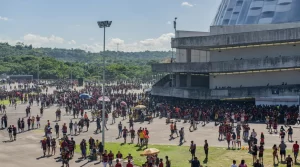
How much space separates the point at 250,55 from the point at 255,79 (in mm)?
3362

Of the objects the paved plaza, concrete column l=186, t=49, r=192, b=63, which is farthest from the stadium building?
the paved plaza

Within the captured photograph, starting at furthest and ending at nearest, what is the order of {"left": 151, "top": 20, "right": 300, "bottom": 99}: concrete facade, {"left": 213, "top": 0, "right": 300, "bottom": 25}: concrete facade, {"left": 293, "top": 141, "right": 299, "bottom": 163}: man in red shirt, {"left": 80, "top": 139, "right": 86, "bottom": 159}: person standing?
{"left": 213, "top": 0, "right": 300, "bottom": 25}: concrete facade < {"left": 151, "top": 20, "right": 300, "bottom": 99}: concrete facade < {"left": 80, "top": 139, "right": 86, "bottom": 159}: person standing < {"left": 293, "top": 141, "right": 299, "bottom": 163}: man in red shirt

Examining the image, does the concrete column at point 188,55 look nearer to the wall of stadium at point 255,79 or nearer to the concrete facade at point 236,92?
the wall of stadium at point 255,79

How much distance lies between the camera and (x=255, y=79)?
5547 centimetres

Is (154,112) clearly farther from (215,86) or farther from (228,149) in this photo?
(228,149)

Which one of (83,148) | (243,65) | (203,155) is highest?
(243,65)

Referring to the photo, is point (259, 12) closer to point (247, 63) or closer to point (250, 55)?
point (250, 55)

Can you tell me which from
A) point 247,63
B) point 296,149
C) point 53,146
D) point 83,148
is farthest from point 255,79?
point 53,146

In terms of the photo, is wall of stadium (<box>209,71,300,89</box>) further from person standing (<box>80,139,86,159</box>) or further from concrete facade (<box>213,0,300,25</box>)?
person standing (<box>80,139,86,159</box>)

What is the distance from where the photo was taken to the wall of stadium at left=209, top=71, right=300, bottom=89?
5344 centimetres

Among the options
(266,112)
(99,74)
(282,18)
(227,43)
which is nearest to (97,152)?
(266,112)

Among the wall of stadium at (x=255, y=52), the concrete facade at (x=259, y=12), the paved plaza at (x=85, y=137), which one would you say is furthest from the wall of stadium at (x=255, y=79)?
the paved plaza at (x=85, y=137)

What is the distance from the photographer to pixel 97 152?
95.9 ft

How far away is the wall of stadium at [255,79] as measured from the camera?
175 ft
